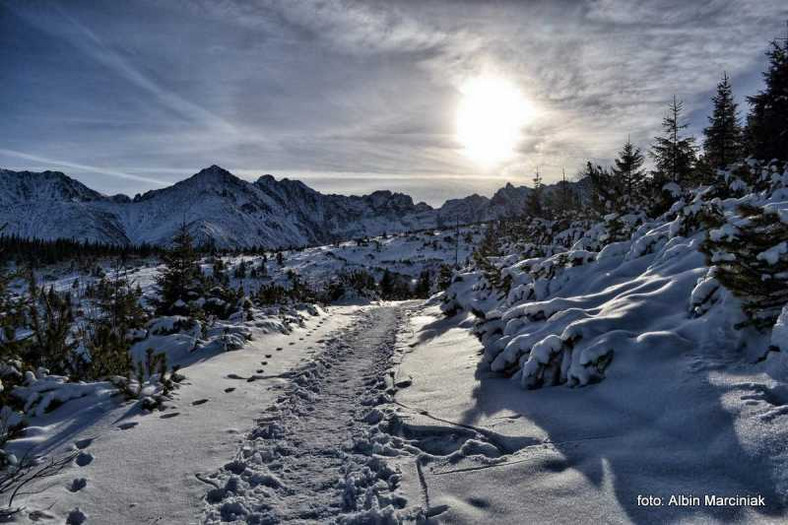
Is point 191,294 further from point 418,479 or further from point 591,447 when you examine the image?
point 591,447

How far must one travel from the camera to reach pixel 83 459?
3889mm

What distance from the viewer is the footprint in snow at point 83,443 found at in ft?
13.8

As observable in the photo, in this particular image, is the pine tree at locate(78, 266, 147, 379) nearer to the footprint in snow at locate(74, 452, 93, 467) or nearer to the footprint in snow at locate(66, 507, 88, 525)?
the footprint in snow at locate(74, 452, 93, 467)

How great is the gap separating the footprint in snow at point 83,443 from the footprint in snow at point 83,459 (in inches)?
11.3

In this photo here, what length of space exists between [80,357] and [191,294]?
5.45 meters

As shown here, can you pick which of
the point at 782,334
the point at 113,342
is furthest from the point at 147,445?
the point at 782,334

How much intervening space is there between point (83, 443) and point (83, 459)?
0.45m

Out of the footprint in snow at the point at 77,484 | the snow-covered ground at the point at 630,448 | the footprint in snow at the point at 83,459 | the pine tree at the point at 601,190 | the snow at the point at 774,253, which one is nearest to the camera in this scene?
the snow-covered ground at the point at 630,448

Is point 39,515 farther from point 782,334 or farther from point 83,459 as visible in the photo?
point 782,334

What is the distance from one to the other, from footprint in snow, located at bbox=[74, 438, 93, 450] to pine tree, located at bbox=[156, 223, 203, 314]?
8.05 metres

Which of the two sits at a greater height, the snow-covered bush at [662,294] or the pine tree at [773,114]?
the pine tree at [773,114]

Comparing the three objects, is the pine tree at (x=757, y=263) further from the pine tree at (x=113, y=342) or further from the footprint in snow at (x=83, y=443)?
the pine tree at (x=113, y=342)

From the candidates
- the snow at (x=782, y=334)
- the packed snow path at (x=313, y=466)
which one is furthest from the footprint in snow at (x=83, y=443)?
the snow at (x=782, y=334)

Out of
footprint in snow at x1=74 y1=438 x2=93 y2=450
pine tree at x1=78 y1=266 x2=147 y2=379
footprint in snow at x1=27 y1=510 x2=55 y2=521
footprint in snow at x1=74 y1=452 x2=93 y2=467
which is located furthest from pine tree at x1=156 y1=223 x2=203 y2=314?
footprint in snow at x1=27 y1=510 x2=55 y2=521
